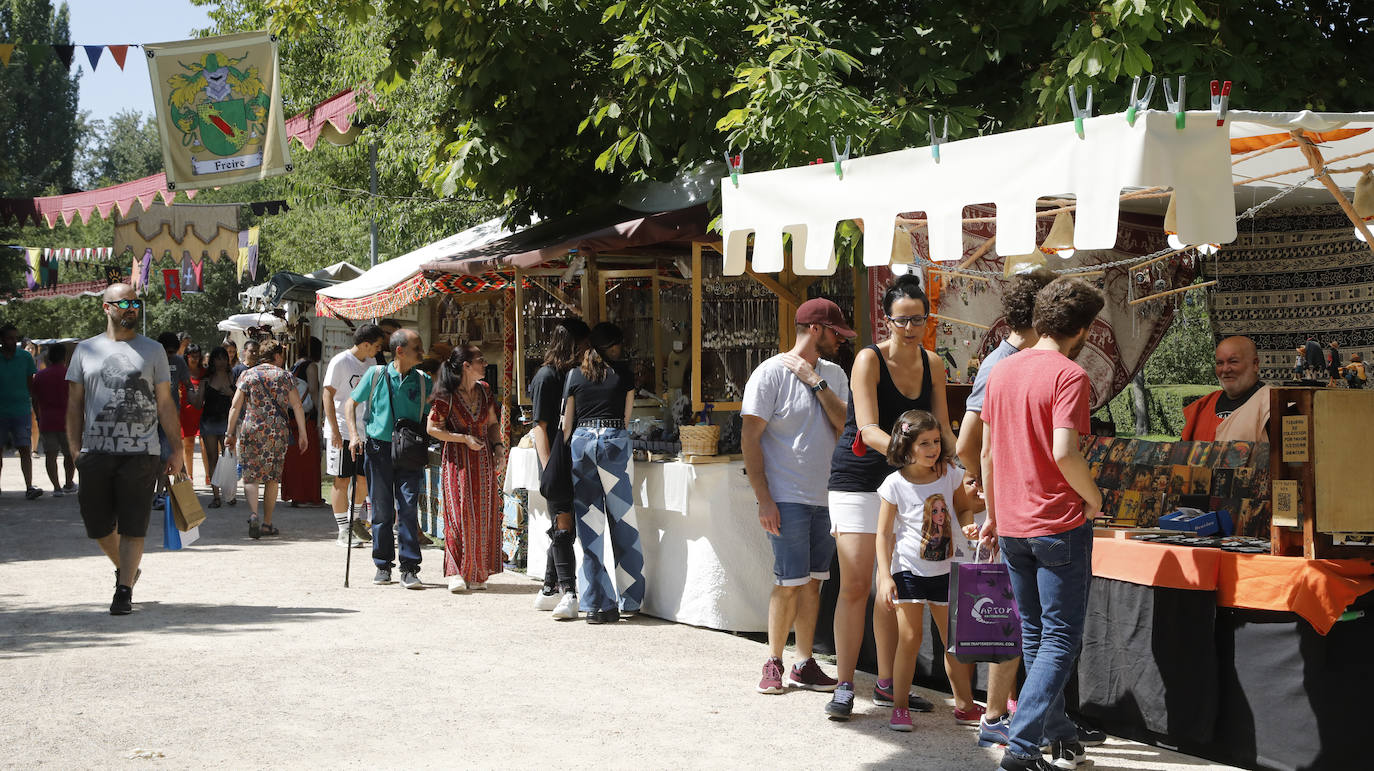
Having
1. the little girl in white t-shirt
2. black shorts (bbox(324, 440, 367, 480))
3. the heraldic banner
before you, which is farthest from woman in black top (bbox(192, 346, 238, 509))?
the little girl in white t-shirt

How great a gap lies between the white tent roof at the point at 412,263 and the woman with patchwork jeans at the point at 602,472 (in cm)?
373

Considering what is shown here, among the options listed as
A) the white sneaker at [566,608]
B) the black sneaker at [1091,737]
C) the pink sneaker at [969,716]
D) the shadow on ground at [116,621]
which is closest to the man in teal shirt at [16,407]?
the shadow on ground at [116,621]

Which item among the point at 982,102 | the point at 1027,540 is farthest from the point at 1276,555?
the point at 982,102

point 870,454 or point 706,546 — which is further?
point 706,546

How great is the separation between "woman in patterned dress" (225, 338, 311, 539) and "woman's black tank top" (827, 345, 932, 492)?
795 centimetres

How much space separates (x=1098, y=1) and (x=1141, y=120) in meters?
3.94

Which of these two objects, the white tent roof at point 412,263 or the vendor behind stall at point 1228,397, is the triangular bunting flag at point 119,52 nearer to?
the white tent roof at point 412,263

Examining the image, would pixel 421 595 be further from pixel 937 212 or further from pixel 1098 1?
pixel 1098 1

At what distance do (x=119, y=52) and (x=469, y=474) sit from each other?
741 cm

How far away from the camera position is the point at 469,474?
911 centimetres

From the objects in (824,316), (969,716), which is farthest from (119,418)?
(969,716)

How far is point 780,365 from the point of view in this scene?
240 inches

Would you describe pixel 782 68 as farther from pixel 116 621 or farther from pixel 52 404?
pixel 52 404

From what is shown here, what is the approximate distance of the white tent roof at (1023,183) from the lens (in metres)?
4.43
